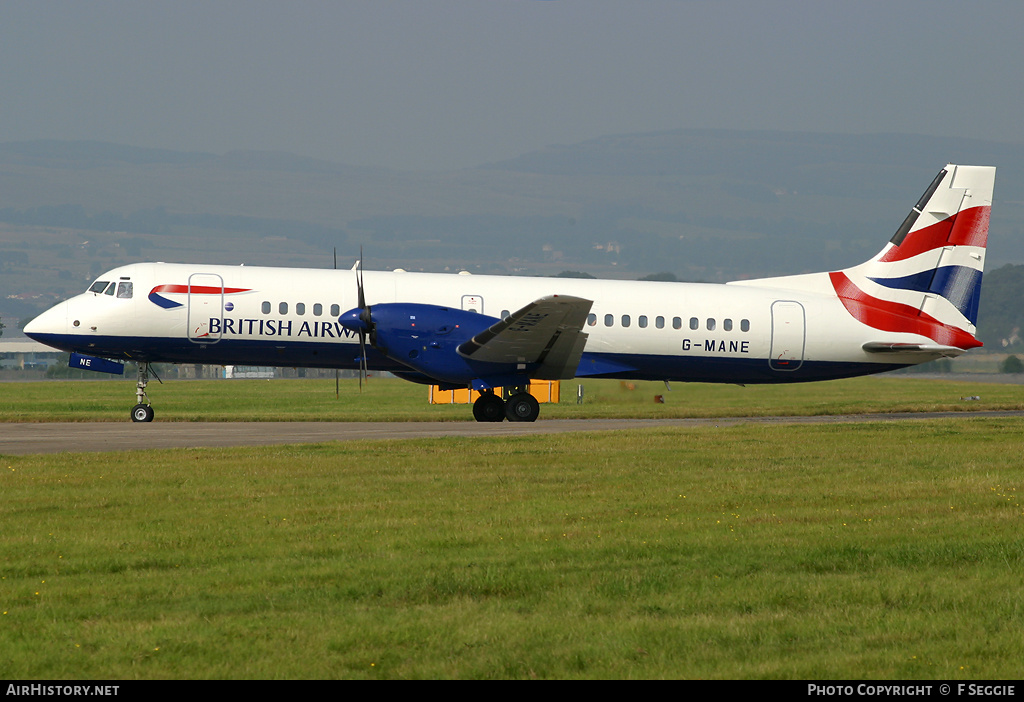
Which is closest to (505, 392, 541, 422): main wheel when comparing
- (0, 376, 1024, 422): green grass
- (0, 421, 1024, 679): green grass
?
(0, 376, 1024, 422): green grass

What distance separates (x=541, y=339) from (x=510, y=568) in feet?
53.0

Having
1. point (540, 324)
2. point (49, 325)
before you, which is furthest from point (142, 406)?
point (540, 324)

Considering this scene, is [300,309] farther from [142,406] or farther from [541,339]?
[541,339]

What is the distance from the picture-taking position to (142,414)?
27.7 m

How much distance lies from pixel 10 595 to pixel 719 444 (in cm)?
1450

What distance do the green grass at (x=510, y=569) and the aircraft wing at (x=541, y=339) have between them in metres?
7.71

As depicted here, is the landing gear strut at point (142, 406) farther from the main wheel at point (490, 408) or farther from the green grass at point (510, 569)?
the green grass at point (510, 569)

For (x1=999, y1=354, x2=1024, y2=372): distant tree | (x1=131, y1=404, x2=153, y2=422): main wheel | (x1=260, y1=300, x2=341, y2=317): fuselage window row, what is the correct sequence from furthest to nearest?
(x1=999, y1=354, x2=1024, y2=372): distant tree
(x1=131, y1=404, x2=153, y2=422): main wheel
(x1=260, y1=300, x2=341, y2=317): fuselage window row

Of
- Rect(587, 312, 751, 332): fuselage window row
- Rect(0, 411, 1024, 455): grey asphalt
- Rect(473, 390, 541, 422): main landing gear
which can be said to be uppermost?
Rect(587, 312, 751, 332): fuselage window row

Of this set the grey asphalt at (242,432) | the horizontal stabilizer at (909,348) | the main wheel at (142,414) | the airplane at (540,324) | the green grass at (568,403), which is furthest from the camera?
the green grass at (568,403)

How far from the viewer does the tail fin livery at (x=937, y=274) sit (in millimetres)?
28828

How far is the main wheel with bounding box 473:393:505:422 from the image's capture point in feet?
91.1

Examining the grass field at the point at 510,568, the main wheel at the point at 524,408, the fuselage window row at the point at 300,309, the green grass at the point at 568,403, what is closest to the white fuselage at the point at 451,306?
the fuselage window row at the point at 300,309

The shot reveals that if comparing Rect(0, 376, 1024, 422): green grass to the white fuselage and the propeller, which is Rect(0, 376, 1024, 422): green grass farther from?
the propeller
